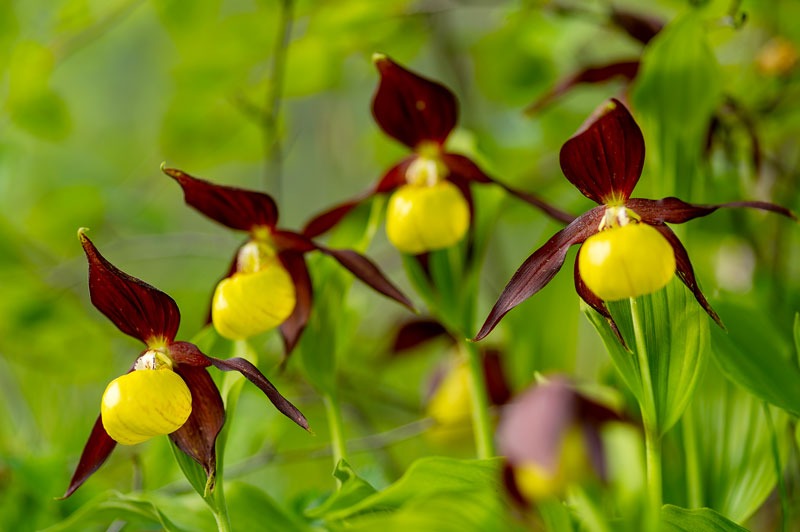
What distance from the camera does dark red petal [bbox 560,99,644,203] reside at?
526 millimetres

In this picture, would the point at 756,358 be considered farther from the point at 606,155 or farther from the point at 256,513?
the point at 256,513

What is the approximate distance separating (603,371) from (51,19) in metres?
1.00

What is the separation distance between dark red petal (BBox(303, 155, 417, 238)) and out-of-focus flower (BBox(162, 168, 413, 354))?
5cm

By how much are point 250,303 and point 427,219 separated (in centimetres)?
Result: 18

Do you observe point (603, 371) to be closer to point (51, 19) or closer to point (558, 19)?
point (558, 19)

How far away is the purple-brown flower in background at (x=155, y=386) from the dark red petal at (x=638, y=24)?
23.6 inches

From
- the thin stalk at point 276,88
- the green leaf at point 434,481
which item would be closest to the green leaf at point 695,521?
the green leaf at point 434,481

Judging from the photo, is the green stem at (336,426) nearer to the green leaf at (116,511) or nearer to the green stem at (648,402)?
the green leaf at (116,511)

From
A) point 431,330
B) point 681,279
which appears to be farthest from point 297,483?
point 681,279

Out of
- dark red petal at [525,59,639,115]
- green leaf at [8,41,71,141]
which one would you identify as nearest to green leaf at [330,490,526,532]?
dark red petal at [525,59,639,115]

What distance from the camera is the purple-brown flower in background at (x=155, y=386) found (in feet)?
1.81

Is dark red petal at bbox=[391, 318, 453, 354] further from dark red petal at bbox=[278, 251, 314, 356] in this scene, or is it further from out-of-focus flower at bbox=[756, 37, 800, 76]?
out-of-focus flower at bbox=[756, 37, 800, 76]

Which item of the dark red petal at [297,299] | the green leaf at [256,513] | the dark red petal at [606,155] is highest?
the dark red petal at [606,155]

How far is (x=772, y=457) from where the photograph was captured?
0.69 m
